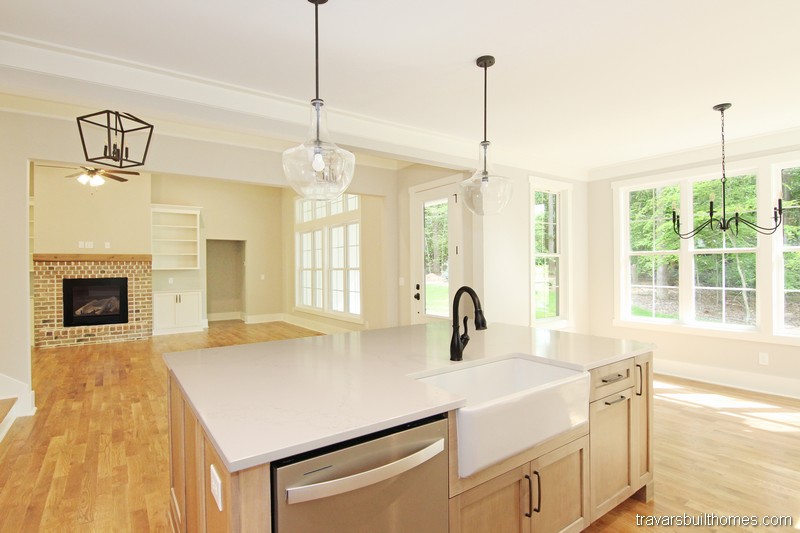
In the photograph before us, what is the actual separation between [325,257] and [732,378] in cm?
624

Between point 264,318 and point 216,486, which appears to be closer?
point 216,486

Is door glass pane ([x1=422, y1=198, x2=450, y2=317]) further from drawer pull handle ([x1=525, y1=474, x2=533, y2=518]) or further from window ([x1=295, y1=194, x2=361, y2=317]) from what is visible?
drawer pull handle ([x1=525, y1=474, x2=533, y2=518])

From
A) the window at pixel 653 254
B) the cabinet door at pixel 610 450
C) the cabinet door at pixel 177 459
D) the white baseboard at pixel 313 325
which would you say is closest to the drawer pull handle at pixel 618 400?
the cabinet door at pixel 610 450

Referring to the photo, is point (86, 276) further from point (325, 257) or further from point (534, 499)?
point (534, 499)

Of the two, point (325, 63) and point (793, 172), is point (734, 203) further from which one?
point (325, 63)

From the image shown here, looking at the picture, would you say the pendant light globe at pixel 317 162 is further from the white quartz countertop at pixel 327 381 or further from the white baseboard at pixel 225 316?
the white baseboard at pixel 225 316

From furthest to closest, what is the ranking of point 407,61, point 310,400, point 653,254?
point 653,254
point 407,61
point 310,400

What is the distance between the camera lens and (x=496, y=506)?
154cm

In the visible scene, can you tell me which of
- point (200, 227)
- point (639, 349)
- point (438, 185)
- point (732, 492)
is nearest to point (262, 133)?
point (438, 185)

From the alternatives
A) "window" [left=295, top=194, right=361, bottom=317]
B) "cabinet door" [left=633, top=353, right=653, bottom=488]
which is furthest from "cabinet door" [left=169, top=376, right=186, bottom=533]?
"window" [left=295, top=194, right=361, bottom=317]

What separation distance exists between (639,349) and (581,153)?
10.9ft

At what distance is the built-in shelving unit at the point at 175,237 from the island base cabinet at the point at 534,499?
830cm

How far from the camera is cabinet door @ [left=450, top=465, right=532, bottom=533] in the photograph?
143 centimetres

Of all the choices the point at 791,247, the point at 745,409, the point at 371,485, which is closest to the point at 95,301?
the point at 371,485
